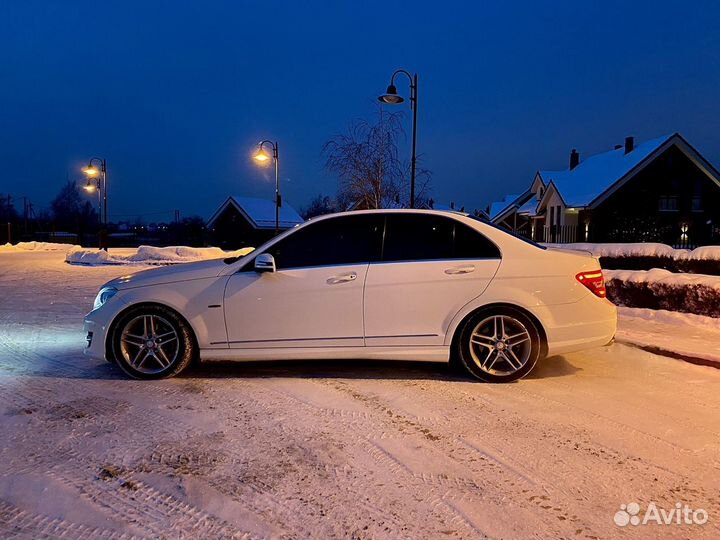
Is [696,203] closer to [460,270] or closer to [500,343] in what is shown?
[500,343]

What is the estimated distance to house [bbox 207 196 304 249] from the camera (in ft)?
156

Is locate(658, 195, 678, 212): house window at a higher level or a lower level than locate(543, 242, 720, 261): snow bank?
higher

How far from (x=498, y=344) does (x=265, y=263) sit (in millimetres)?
2293

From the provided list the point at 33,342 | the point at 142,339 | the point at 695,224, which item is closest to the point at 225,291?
the point at 142,339

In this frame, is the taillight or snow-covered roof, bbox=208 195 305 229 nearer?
the taillight

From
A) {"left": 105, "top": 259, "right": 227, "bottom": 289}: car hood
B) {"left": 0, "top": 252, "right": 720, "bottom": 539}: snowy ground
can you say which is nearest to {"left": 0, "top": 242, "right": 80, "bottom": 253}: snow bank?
{"left": 105, "top": 259, "right": 227, "bottom": 289}: car hood

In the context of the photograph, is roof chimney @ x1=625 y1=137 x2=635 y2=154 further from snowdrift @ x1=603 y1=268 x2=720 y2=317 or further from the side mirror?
the side mirror

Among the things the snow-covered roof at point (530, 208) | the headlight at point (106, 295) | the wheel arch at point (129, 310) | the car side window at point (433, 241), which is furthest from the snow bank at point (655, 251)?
the snow-covered roof at point (530, 208)

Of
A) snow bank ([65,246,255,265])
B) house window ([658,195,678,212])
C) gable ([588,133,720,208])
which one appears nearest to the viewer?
snow bank ([65,246,255,265])

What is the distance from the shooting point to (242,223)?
48438mm

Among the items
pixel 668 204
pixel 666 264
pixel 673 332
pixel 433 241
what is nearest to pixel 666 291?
pixel 673 332

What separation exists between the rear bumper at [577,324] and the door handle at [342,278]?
5.75ft

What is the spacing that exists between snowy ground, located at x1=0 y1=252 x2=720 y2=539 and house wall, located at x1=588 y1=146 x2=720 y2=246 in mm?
26340

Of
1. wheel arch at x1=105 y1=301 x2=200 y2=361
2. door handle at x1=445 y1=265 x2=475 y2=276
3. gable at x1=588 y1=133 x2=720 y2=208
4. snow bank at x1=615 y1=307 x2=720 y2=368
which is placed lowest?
snow bank at x1=615 y1=307 x2=720 y2=368
